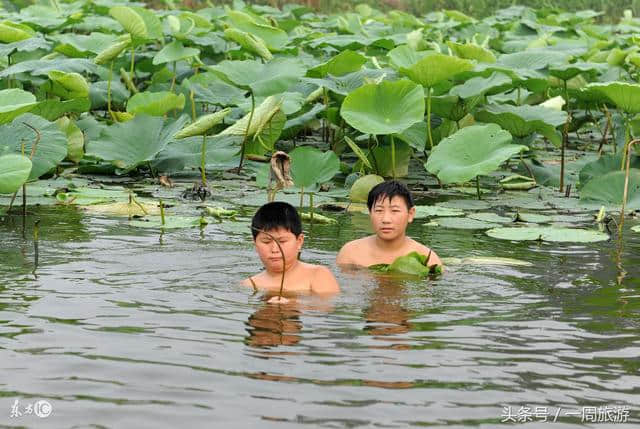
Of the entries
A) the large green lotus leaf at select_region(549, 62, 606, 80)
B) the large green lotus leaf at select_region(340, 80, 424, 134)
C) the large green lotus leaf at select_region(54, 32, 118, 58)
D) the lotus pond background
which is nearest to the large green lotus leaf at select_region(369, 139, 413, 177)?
the lotus pond background

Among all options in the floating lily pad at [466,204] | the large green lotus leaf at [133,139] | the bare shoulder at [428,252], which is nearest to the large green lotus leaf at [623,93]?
the floating lily pad at [466,204]

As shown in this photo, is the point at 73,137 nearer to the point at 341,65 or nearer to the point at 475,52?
the point at 341,65

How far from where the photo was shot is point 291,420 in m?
3.27

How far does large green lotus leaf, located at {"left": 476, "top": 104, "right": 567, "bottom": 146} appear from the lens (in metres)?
7.84

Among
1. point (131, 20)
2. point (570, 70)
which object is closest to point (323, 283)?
point (570, 70)

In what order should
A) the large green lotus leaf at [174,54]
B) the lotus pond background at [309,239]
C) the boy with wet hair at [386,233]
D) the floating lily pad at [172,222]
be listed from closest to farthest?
1. the lotus pond background at [309,239]
2. the boy with wet hair at [386,233]
3. the floating lily pad at [172,222]
4. the large green lotus leaf at [174,54]

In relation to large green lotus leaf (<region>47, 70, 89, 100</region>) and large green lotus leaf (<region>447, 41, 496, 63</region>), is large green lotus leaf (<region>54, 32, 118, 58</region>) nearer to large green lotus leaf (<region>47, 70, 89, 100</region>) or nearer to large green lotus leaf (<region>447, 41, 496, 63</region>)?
large green lotus leaf (<region>47, 70, 89, 100</region>)

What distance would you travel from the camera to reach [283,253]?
15.6 feet

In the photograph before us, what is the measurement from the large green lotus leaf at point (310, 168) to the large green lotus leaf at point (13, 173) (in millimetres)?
1781

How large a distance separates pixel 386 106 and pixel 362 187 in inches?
21.5

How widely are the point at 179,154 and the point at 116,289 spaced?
10.8 feet

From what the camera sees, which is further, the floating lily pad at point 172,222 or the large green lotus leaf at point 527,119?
the large green lotus leaf at point 527,119

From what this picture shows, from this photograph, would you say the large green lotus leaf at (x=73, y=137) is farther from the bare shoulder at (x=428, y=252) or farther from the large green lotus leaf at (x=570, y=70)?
the large green lotus leaf at (x=570, y=70)

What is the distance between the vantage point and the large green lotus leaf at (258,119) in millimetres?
7238
